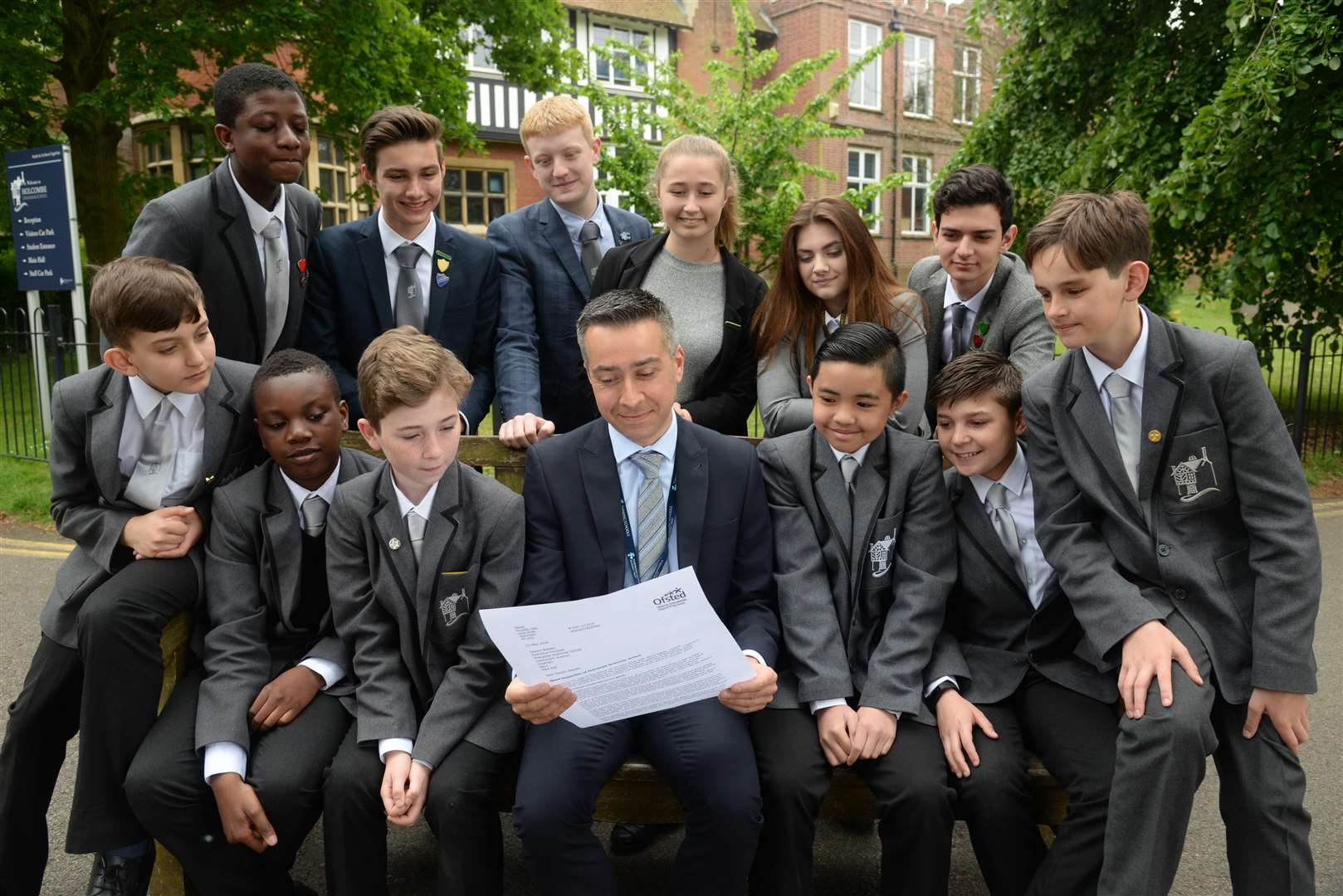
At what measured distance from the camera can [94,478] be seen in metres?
2.85

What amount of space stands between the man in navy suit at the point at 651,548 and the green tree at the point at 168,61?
11363mm

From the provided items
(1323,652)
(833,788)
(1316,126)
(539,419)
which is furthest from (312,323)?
(1316,126)

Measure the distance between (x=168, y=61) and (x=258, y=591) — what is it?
38.2ft

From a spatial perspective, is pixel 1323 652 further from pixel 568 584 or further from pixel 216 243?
pixel 216 243

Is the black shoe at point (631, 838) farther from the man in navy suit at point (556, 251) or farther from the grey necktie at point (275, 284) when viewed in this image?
the grey necktie at point (275, 284)

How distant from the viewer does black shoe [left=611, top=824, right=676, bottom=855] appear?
3.23 m

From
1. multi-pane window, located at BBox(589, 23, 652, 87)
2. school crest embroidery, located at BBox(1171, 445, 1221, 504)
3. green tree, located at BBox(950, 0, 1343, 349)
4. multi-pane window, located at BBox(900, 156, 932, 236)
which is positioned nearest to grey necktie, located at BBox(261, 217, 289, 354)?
school crest embroidery, located at BBox(1171, 445, 1221, 504)

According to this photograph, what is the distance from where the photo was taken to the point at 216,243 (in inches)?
134

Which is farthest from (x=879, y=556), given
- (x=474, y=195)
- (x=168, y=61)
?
(x=474, y=195)

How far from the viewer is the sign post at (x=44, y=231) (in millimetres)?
9148

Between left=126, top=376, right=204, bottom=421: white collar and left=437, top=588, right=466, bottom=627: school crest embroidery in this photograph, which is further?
left=126, top=376, right=204, bottom=421: white collar

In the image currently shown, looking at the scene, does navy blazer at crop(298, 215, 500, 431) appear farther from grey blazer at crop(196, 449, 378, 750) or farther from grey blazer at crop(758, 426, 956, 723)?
grey blazer at crop(758, 426, 956, 723)

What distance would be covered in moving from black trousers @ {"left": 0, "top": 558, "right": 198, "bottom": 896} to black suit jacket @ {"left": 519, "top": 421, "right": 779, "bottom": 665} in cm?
101

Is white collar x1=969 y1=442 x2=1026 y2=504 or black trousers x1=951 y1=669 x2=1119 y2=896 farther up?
white collar x1=969 y1=442 x2=1026 y2=504
